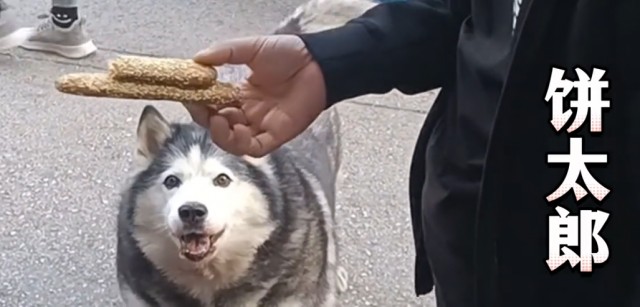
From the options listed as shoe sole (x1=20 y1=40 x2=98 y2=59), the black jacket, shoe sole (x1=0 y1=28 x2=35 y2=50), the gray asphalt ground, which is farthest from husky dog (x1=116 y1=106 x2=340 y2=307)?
shoe sole (x1=0 y1=28 x2=35 y2=50)

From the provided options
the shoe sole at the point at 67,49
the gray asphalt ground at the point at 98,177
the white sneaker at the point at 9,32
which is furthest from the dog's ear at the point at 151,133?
the white sneaker at the point at 9,32

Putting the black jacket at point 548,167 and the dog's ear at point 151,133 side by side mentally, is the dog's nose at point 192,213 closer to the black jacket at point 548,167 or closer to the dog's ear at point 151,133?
the dog's ear at point 151,133

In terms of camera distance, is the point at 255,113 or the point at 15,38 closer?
the point at 255,113

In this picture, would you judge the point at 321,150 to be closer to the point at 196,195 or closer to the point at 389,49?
the point at 196,195

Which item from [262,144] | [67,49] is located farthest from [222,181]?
[67,49]

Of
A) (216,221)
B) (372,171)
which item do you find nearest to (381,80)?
(216,221)

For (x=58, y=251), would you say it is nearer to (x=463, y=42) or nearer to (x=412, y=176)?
(x=412, y=176)
